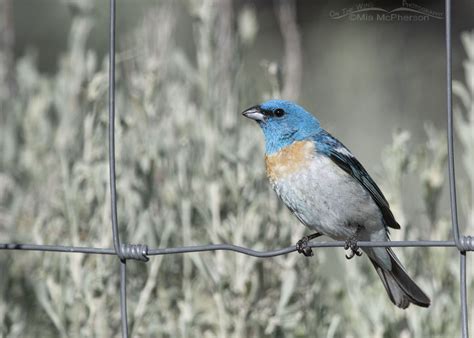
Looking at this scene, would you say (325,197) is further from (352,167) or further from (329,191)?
(352,167)

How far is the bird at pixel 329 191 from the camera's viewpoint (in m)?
3.07

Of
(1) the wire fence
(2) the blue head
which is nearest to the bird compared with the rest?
(2) the blue head

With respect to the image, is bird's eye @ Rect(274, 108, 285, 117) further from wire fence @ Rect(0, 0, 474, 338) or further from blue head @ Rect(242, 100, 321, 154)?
wire fence @ Rect(0, 0, 474, 338)

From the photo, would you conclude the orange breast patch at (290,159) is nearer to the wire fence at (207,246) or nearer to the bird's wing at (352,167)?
the bird's wing at (352,167)

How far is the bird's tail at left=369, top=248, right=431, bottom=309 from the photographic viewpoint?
3.04 m

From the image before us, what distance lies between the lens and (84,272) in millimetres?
3404

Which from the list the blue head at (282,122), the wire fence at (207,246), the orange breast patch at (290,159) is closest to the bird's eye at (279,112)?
the blue head at (282,122)

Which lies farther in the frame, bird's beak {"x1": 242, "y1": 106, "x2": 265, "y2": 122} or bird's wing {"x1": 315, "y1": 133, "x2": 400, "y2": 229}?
bird's beak {"x1": 242, "y1": 106, "x2": 265, "y2": 122}

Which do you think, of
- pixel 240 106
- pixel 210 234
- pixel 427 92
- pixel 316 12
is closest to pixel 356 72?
pixel 427 92

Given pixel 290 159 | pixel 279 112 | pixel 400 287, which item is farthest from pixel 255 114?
pixel 400 287

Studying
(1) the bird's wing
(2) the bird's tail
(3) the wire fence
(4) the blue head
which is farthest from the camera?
(4) the blue head

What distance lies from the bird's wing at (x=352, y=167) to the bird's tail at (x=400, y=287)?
14 cm

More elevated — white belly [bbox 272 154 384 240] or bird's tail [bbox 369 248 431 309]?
white belly [bbox 272 154 384 240]

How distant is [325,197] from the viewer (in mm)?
3072
